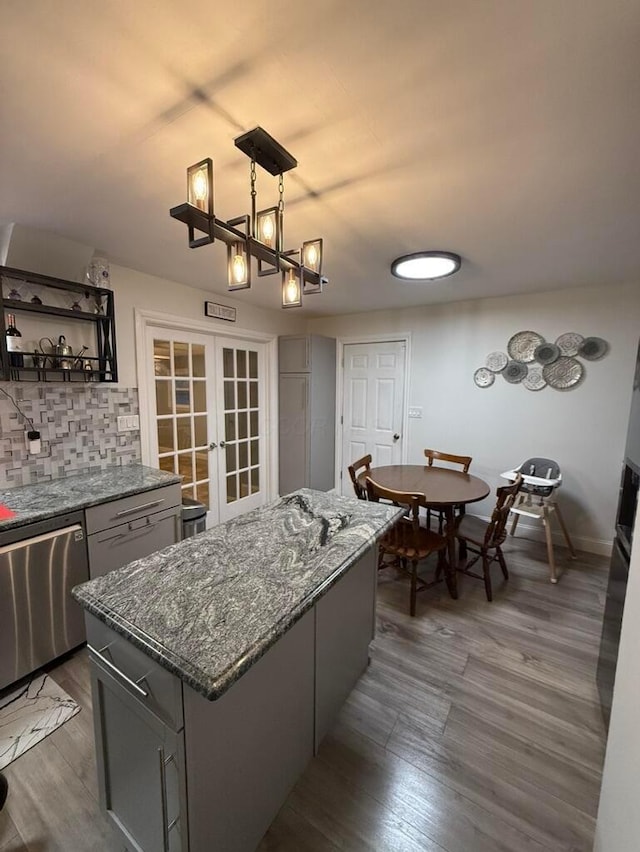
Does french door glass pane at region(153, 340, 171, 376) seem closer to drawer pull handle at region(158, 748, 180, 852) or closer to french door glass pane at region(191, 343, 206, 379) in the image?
french door glass pane at region(191, 343, 206, 379)

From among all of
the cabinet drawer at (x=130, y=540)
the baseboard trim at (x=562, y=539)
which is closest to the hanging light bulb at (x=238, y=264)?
the cabinet drawer at (x=130, y=540)

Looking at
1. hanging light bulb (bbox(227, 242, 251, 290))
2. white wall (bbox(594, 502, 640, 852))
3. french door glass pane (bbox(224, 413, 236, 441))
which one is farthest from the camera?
french door glass pane (bbox(224, 413, 236, 441))

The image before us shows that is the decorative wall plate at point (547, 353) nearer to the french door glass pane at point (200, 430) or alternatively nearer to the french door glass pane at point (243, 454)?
the french door glass pane at point (243, 454)

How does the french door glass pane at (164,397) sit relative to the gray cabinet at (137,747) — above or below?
above

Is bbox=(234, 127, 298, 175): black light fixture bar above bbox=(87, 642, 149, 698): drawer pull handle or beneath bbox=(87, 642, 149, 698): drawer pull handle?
above

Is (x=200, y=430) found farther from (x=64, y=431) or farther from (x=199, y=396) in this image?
(x=64, y=431)

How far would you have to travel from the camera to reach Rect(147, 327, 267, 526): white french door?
2908mm

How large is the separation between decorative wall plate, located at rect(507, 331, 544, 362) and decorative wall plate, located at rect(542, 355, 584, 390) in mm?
194

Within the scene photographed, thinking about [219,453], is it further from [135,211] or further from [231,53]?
[231,53]

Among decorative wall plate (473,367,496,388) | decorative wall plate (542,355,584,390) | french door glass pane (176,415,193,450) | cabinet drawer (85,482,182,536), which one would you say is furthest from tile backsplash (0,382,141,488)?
decorative wall plate (542,355,584,390)

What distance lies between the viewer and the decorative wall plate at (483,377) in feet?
11.2

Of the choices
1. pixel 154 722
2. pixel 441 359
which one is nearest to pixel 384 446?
pixel 441 359

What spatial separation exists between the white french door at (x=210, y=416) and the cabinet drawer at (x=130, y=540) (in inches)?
29.4

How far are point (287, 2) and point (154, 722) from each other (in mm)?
1753
